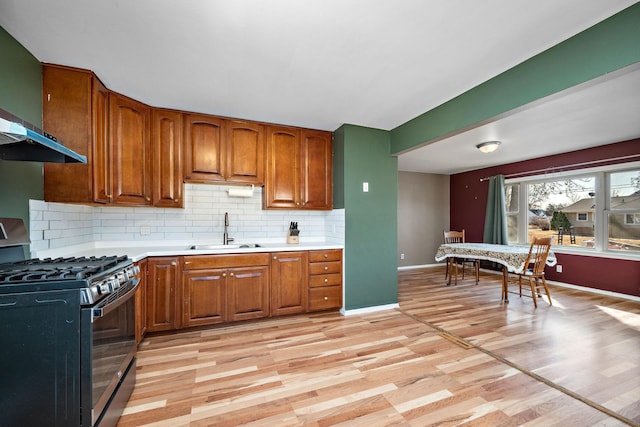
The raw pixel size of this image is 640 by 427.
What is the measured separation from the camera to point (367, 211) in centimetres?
343

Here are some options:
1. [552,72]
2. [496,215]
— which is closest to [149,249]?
[552,72]

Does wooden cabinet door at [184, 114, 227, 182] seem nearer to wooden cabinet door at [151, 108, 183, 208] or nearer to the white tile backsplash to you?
wooden cabinet door at [151, 108, 183, 208]

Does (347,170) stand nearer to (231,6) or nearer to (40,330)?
(231,6)

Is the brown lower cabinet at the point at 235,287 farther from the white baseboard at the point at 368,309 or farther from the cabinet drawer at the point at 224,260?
the white baseboard at the point at 368,309

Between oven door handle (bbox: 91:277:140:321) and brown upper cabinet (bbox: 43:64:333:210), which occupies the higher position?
brown upper cabinet (bbox: 43:64:333:210)

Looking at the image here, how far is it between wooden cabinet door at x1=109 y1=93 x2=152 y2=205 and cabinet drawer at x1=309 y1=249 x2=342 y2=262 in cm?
182

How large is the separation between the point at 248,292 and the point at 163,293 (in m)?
0.80

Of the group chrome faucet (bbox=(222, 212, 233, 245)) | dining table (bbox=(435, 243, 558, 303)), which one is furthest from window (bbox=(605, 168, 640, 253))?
chrome faucet (bbox=(222, 212, 233, 245))

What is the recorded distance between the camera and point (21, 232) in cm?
177

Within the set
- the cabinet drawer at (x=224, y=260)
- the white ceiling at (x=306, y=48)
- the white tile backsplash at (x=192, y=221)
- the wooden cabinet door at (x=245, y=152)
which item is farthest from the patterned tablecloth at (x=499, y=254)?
the wooden cabinet door at (x=245, y=152)

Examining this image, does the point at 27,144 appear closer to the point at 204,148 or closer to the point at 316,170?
the point at 204,148

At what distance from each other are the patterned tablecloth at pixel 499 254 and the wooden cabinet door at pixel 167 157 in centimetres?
422

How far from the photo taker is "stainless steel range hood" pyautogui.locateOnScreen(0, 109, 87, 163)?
1.16 m

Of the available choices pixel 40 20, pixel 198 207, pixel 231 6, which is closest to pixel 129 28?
pixel 40 20
